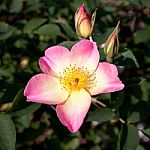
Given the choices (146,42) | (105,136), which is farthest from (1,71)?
(146,42)

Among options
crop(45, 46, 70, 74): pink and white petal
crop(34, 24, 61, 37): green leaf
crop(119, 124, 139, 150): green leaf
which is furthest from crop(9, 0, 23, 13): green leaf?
crop(119, 124, 139, 150): green leaf

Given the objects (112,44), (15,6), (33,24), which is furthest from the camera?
(15,6)

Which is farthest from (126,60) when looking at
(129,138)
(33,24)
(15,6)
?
(15,6)

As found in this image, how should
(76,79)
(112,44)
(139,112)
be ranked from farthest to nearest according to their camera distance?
(139,112)
(76,79)
(112,44)

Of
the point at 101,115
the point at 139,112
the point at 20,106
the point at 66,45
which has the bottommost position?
the point at 139,112

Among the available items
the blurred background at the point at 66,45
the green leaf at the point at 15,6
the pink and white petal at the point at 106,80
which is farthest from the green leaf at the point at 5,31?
the pink and white petal at the point at 106,80

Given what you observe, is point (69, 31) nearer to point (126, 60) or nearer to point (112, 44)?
point (126, 60)

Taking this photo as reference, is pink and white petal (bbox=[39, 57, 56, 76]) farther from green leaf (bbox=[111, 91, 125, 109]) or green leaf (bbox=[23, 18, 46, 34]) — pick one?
green leaf (bbox=[23, 18, 46, 34])

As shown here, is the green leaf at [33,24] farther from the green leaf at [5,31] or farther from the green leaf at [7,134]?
the green leaf at [7,134]
